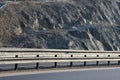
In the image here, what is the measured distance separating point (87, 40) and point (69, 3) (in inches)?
388

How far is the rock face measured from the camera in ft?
140

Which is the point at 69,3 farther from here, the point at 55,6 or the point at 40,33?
the point at 40,33

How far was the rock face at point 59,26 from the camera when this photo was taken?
140 ft

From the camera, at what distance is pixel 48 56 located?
23578mm

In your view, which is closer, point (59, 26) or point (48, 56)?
point (48, 56)

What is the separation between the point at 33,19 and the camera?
46.9 m

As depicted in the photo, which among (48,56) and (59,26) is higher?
(59,26)

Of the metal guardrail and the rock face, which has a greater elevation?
the rock face

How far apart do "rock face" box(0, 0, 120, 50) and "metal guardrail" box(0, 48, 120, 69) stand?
42.2 ft

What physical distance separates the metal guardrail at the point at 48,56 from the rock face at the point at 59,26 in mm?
12876

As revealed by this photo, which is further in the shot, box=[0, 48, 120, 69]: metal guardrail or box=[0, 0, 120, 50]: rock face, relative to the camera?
box=[0, 0, 120, 50]: rock face

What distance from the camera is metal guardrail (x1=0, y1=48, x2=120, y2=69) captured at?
20.5 metres

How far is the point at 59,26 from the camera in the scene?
48.9 m

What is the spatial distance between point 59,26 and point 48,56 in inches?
1000
